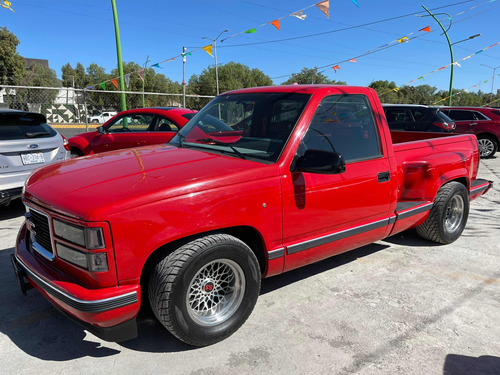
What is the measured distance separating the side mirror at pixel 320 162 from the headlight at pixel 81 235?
1469 mm

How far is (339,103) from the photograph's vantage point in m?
3.38

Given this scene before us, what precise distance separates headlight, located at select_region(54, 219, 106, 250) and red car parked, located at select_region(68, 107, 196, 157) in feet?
15.9

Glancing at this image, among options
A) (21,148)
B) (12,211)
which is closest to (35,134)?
(21,148)

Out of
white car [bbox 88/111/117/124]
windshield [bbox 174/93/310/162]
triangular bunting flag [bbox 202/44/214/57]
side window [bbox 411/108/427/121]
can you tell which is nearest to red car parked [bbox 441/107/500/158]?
side window [bbox 411/108/427/121]

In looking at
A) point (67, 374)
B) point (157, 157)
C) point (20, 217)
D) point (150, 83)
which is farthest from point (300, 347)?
point (150, 83)

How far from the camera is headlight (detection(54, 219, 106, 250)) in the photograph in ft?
6.95

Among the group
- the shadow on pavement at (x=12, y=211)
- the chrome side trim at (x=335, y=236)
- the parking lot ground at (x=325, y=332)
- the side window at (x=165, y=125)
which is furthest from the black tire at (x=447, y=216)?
the shadow on pavement at (x=12, y=211)

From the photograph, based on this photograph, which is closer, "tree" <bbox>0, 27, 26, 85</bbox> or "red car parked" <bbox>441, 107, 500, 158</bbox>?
"red car parked" <bbox>441, 107, 500, 158</bbox>

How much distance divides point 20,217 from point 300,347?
190 inches

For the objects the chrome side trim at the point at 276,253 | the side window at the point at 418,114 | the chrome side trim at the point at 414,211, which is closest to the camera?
the chrome side trim at the point at 276,253

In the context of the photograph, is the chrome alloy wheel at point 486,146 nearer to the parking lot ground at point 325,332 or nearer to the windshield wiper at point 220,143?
the parking lot ground at point 325,332

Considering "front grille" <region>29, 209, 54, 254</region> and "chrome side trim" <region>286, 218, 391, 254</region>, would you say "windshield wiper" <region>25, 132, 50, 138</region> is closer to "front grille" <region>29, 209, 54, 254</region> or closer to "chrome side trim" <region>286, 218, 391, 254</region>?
Result: "front grille" <region>29, 209, 54, 254</region>

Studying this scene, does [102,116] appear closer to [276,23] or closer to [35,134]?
[276,23]

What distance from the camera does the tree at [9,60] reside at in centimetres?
4006
